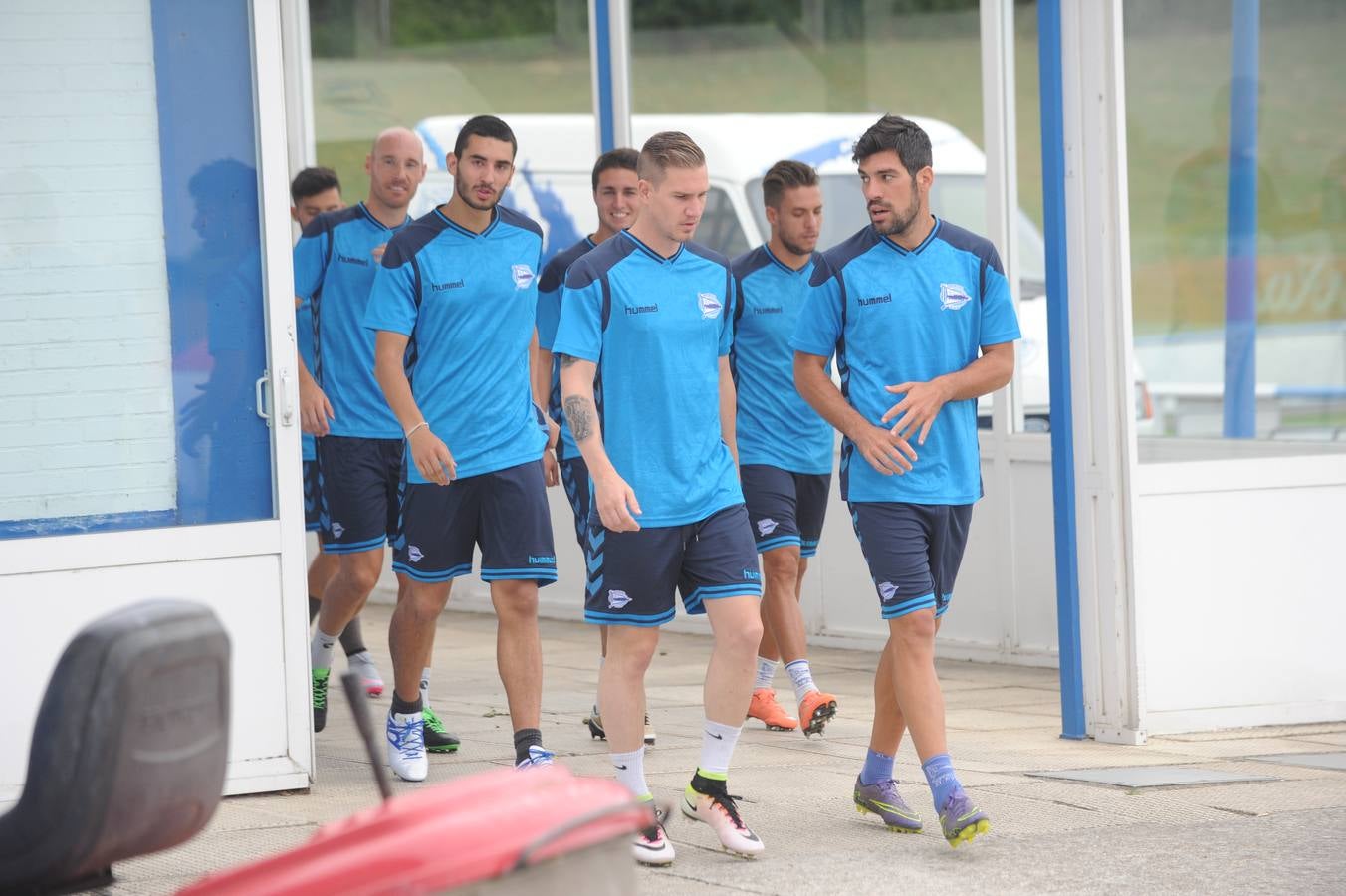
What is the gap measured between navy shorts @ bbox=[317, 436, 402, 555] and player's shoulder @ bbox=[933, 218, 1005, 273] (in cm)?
260

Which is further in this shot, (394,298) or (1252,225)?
(1252,225)

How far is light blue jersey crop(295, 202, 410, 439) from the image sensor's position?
732 centimetres

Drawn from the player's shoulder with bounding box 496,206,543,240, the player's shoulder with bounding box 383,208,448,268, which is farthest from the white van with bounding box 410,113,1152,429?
the player's shoulder with bounding box 383,208,448,268

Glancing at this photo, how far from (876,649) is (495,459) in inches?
150

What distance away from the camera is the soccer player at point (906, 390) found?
18.0 ft

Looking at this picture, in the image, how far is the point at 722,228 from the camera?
1061 cm

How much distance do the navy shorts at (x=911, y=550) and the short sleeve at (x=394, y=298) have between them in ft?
5.39

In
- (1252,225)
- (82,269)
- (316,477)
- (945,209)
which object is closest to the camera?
(82,269)

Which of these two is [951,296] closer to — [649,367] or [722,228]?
[649,367]

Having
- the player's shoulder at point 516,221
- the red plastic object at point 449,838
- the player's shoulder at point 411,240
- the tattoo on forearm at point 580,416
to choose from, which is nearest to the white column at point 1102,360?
the player's shoulder at point 516,221

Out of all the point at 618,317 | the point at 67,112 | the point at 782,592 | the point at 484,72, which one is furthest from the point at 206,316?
the point at 484,72

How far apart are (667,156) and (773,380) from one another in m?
2.22

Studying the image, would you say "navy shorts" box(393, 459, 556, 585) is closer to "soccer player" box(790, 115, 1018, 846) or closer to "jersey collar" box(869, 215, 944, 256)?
"soccer player" box(790, 115, 1018, 846)

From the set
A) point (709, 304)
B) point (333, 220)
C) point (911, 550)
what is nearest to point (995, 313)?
point (911, 550)
